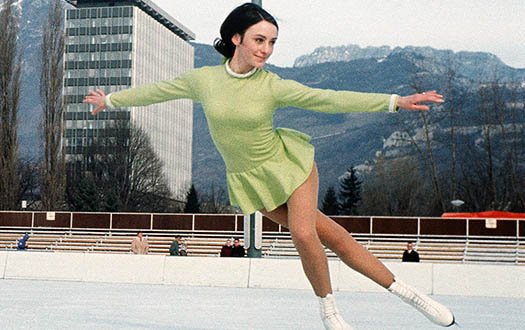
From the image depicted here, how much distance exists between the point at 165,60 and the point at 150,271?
119 m

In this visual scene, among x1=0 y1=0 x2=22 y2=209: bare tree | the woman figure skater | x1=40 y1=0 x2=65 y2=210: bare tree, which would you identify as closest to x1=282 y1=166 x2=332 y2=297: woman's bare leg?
the woman figure skater

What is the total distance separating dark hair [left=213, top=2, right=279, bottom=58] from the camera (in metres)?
5.03

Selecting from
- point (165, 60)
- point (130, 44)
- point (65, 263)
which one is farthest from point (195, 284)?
point (165, 60)

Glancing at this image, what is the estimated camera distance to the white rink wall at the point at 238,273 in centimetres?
1506

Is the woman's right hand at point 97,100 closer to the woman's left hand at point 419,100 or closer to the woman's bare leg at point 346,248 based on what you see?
the woman's bare leg at point 346,248

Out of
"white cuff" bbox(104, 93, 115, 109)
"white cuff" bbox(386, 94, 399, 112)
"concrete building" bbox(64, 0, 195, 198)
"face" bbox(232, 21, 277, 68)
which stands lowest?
"white cuff" bbox(386, 94, 399, 112)

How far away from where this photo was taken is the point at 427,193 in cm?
7762

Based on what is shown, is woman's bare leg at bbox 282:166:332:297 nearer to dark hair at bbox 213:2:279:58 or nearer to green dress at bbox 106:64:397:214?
green dress at bbox 106:64:397:214

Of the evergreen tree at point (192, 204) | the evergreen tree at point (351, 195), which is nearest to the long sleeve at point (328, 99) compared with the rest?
the evergreen tree at point (192, 204)

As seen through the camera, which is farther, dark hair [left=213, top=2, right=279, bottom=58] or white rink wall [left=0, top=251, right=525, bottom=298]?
white rink wall [left=0, top=251, right=525, bottom=298]

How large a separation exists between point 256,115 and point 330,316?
1367mm

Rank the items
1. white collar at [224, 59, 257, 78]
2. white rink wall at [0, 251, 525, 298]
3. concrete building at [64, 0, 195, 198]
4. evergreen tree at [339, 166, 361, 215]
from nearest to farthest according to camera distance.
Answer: white collar at [224, 59, 257, 78] → white rink wall at [0, 251, 525, 298] → evergreen tree at [339, 166, 361, 215] → concrete building at [64, 0, 195, 198]

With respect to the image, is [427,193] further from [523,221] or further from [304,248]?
[304,248]

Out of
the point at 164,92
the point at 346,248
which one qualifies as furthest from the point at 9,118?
the point at 346,248
